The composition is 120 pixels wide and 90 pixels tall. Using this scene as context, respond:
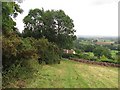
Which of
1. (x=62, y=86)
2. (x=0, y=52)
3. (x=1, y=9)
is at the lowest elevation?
(x=62, y=86)

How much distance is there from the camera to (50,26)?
104 feet

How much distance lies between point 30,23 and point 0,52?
20.5 meters

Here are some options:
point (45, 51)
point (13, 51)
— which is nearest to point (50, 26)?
point (45, 51)

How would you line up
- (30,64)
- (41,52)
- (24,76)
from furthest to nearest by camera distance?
(41,52) < (30,64) < (24,76)

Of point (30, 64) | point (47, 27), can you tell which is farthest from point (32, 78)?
point (47, 27)

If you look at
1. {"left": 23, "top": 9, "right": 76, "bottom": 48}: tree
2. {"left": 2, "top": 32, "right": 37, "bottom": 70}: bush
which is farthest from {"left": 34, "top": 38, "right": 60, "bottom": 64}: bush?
{"left": 2, "top": 32, "right": 37, "bottom": 70}: bush

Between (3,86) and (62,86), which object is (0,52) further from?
(62,86)

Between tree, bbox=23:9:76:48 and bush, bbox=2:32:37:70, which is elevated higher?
tree, bbox=23:9:76:48

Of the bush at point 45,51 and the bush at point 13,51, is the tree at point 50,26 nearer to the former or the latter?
the bush at point 45,51

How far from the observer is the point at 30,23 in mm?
31562

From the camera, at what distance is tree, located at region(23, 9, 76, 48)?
103 feet

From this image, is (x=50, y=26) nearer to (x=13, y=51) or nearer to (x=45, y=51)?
(x=45, y=51)

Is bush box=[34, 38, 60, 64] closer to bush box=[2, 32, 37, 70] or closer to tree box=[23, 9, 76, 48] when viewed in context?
tree box=[23, 9, 76, 48]

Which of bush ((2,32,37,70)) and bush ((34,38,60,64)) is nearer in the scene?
bush ((2,32,37,70))
